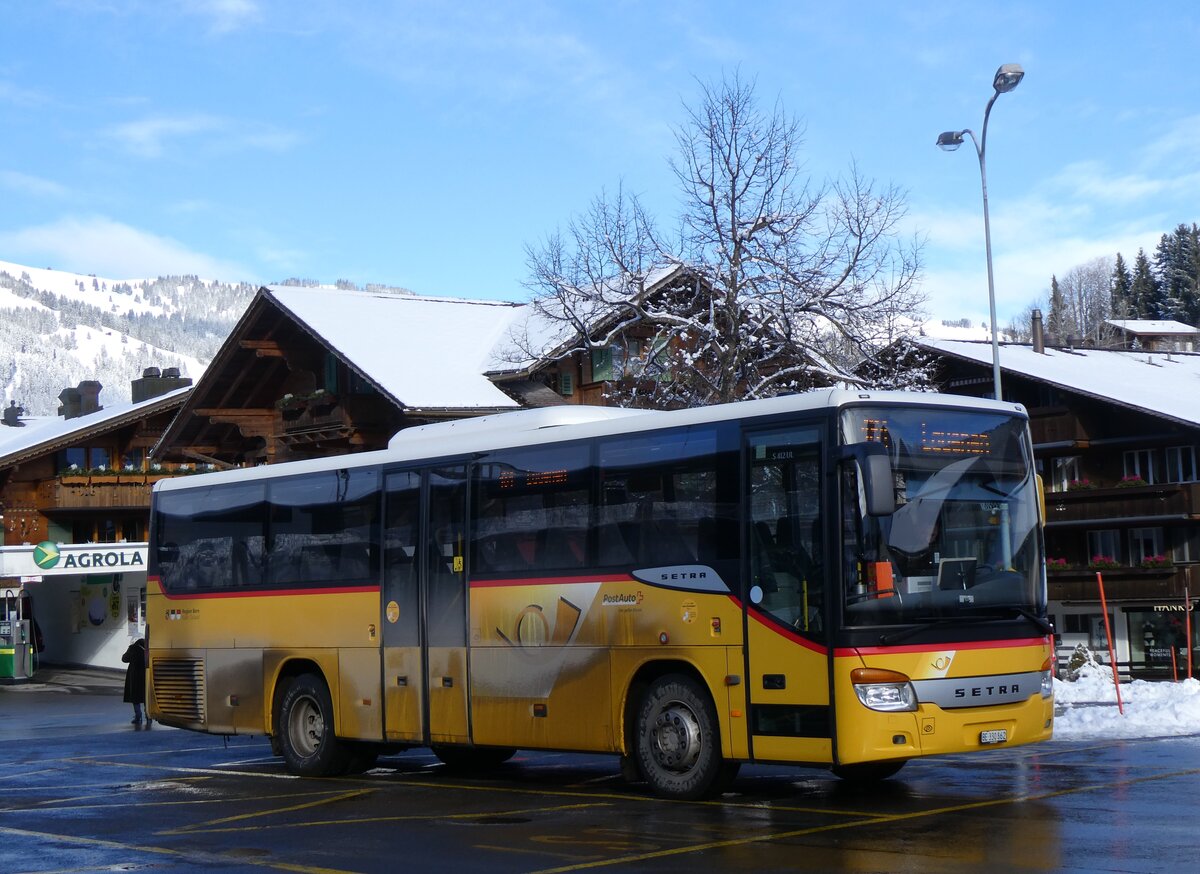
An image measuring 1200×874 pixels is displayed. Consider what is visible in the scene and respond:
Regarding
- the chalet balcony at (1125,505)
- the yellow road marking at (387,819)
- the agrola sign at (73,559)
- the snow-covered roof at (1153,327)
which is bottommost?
the yellow road marking at (387,819)

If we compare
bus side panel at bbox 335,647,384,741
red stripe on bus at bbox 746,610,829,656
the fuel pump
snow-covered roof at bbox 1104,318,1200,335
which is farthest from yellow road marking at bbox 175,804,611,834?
snow-covered roof at bbox 1104,318,1200,335

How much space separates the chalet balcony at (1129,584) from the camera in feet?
174

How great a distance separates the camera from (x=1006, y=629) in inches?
522

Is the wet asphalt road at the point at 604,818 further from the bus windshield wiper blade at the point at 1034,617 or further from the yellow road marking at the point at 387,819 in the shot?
the bus windshield wiper blade at the point at 1034,617

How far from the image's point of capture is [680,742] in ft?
46.3

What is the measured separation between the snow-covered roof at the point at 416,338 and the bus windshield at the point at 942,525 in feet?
82.6

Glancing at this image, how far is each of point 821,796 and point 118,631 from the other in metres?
43.1

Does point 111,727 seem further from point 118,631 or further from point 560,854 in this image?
point 118,631

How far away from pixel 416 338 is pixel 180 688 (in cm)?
2357

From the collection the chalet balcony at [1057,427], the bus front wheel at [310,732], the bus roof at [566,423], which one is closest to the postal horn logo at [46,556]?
the chalet balcony at [1057,427]

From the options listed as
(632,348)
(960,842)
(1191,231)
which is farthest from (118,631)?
(1191,231)

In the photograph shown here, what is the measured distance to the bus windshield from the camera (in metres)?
12.8

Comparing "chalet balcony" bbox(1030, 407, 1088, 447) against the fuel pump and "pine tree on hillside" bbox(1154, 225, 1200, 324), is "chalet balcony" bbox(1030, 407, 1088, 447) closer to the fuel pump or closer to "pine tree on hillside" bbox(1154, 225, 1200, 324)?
the fuel pump

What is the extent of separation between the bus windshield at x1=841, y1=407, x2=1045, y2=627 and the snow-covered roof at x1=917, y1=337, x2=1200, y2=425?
36.0m
